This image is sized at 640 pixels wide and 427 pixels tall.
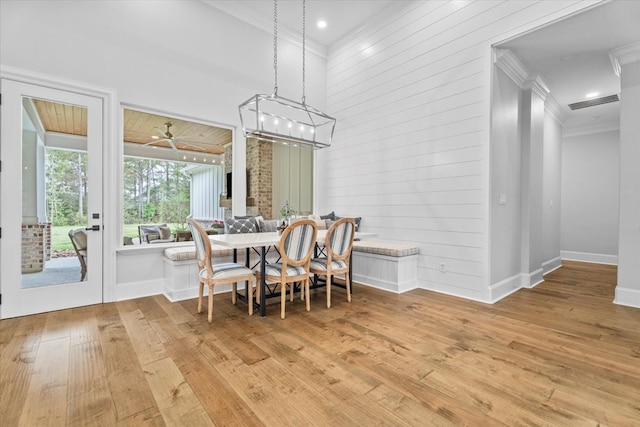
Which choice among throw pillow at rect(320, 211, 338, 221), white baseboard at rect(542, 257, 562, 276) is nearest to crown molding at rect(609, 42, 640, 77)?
white baseboard at rect(542, 257, 562, 276)

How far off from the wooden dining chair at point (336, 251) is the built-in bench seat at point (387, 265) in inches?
30.0

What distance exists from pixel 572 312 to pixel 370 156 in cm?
332

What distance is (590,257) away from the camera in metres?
6.57

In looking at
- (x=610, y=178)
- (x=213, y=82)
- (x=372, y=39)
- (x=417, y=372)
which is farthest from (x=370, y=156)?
(x=610, y=178)

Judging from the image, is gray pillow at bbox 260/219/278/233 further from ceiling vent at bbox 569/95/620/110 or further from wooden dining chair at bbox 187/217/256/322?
ceiling vent at bbox 569/95/620/110

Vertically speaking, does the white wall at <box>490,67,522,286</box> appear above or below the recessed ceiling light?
below

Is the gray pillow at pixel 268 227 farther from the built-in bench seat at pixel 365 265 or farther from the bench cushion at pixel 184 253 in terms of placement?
the bench cushion at pixel 184 253

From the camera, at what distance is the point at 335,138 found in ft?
19.1

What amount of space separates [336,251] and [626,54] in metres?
4.10

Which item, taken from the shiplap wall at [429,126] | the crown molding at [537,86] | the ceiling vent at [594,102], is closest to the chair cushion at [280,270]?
the shiplap wall at [429,126]

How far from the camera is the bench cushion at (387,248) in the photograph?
407 cm

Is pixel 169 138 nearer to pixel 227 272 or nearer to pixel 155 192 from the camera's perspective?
pixel 155 192

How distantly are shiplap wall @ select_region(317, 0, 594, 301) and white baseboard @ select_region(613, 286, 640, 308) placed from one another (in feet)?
5.08

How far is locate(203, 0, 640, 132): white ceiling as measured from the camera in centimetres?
316
